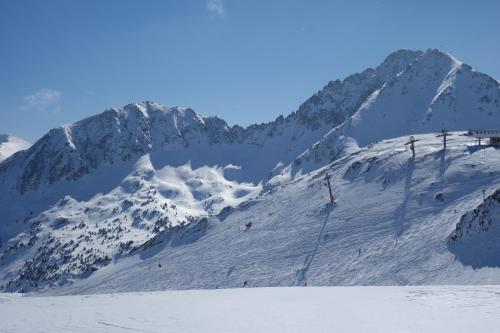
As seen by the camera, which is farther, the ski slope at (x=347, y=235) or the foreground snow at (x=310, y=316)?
the ski slope at (x=347, y=235)

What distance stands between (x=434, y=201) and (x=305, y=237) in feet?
70.7

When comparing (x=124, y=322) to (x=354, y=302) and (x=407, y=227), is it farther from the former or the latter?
(x=407, y=227)

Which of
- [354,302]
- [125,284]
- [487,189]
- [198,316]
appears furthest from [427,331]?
[125,284]

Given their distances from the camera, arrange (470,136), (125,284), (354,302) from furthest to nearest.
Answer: (470,136) < (125,284) < (354,302)

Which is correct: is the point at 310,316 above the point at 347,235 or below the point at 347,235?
above

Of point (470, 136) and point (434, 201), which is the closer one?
point (434, 201)

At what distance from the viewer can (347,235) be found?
70.7m

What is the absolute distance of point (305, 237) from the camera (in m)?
76.8

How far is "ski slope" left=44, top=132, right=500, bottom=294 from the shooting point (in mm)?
54969

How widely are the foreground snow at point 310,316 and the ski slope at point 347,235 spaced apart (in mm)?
21013

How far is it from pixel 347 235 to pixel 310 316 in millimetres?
50336

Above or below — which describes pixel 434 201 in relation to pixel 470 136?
below

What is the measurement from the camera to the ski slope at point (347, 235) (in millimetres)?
54969

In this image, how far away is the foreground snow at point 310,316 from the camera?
19.0 m
